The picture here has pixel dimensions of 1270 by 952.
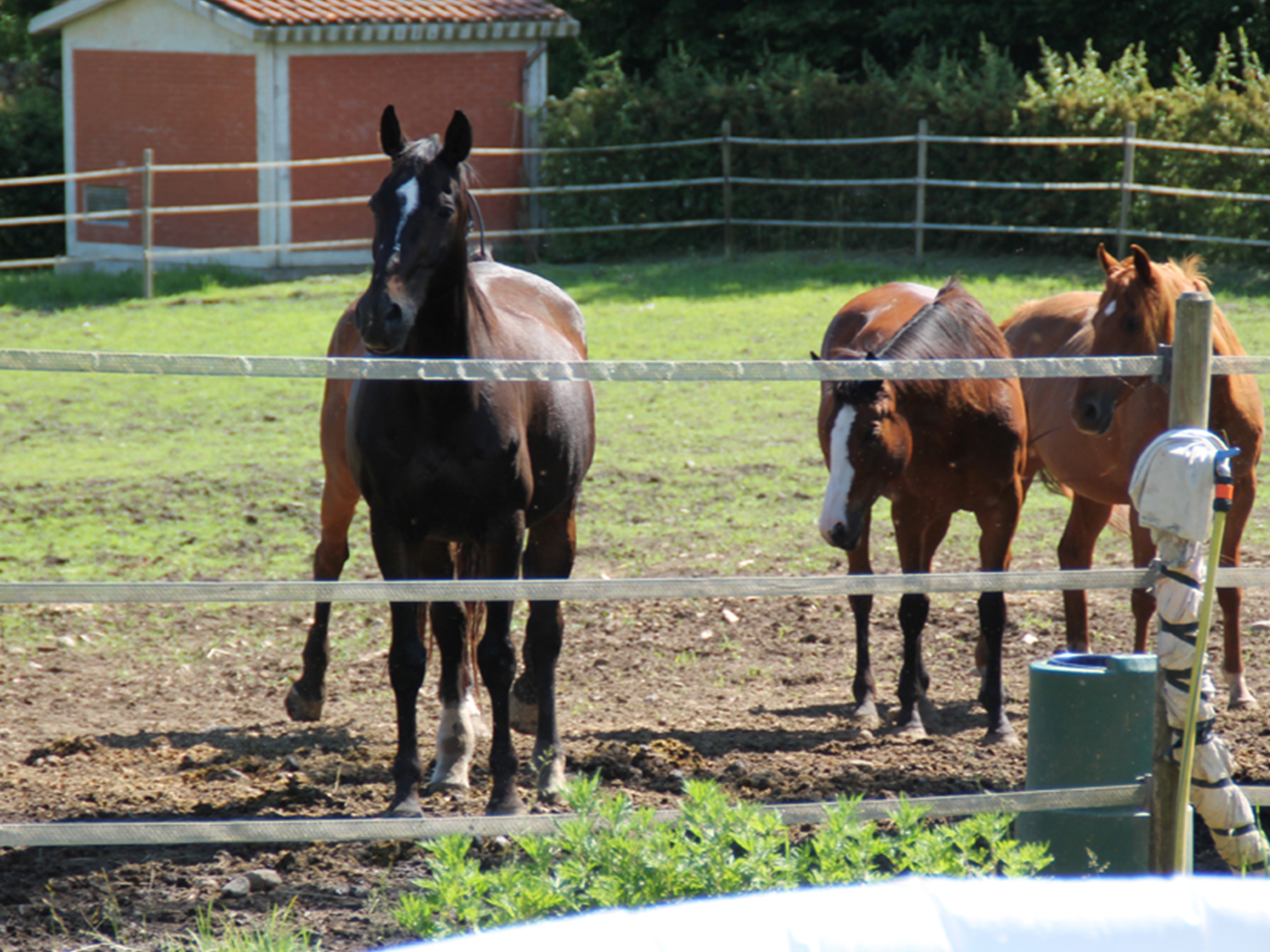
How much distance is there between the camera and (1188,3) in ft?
76.4

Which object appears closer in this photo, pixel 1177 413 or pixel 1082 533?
pixel 1177 413

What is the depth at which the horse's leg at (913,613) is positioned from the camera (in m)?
5.17

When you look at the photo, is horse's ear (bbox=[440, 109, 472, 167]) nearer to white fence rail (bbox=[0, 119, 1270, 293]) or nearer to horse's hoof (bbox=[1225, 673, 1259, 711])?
horse's hoof (bbox=[1225, 673, 1259, 711])

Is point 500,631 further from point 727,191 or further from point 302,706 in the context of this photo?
point 727,191

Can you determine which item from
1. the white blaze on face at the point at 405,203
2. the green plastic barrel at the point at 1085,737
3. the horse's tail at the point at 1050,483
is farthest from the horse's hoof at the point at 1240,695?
the white blaze on face at the point at 405,203

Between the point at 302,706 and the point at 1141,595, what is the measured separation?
11.3 ft

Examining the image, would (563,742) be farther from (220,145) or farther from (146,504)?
(220,145)

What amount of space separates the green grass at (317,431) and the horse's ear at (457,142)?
3345 millimetres

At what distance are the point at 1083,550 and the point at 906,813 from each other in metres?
3.96

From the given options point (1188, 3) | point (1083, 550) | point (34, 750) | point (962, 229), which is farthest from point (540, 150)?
point (34, 750)

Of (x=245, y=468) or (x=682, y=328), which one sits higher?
(x=682, y=328)

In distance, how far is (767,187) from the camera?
19938mm

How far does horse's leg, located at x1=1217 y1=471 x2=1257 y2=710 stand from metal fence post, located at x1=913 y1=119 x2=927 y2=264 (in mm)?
12428

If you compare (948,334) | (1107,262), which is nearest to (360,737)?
(948,334)
